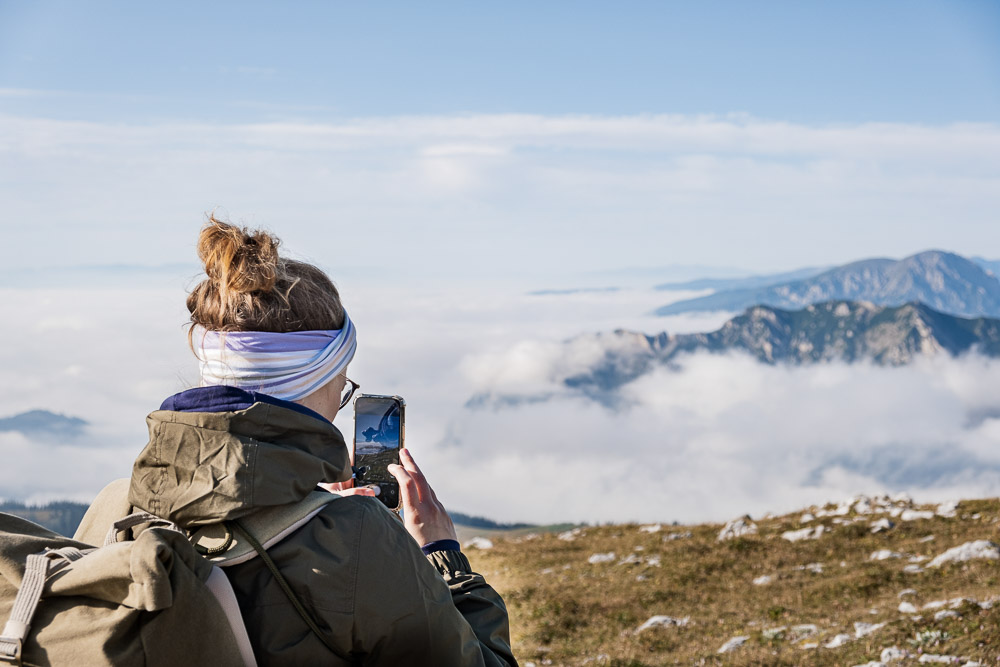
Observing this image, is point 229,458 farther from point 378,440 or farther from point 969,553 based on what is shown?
point 969,553

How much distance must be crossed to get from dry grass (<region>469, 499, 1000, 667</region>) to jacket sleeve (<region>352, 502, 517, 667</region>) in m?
9.95

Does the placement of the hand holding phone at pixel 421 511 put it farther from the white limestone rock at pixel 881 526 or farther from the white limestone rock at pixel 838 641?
the white limestone rock at pixel 881 526

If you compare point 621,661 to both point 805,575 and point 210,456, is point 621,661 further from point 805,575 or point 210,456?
point 210,456

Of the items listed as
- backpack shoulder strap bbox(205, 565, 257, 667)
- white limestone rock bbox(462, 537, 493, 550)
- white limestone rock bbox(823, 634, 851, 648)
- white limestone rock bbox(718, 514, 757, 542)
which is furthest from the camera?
white limestone rock bbox(462, 537, 493, 550)

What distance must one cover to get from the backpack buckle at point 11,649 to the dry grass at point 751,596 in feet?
36.1

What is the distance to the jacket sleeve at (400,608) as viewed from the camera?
2.79 meters

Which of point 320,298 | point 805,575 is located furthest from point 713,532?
point 320,298

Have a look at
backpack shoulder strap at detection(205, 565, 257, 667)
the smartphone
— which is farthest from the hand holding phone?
backpack shoulder strap at detection(205, 565, 257, 667)

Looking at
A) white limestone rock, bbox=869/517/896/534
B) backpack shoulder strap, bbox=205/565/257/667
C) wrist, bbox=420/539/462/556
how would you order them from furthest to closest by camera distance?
white limestone rock, bbox=869/517/896/534 → wrist, bbox=420/539/462/556 → backpack shoulder strap, bbox=205/565/257/667

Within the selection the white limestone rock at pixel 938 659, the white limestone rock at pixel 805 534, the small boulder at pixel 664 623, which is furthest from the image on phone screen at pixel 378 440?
the white limestone rock at pixel 805 534

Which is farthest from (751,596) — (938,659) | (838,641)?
(938,659)

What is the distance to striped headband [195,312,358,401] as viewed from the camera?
10.1 feet

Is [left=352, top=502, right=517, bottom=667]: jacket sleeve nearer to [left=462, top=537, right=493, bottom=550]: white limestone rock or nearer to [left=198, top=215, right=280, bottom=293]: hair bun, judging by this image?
[left=198, top=215, right=280, bottom=293]: hair bun

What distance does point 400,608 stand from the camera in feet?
9.20
